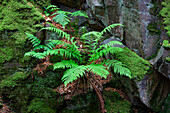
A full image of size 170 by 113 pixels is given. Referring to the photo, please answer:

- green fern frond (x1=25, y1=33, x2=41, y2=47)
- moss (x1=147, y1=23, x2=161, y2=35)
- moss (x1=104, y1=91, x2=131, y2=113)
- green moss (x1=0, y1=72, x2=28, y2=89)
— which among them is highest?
moss (x1=147, y1=23, x2=161, y2=35)

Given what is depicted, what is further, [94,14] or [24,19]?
[94,14]

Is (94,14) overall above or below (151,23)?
above

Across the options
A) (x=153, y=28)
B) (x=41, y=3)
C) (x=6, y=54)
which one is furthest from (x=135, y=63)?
(x=41, y=3)

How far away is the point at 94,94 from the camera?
2971 mm

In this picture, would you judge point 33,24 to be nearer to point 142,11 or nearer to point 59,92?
point 59,92

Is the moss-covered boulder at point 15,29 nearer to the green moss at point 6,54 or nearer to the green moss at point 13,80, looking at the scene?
the green moss at point 6,54

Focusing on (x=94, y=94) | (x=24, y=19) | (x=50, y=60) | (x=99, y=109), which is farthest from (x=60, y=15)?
(x=99, y=109)

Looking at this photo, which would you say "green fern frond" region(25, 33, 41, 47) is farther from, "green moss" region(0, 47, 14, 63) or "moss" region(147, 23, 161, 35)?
"moss" region(147, 23, 161, 35)

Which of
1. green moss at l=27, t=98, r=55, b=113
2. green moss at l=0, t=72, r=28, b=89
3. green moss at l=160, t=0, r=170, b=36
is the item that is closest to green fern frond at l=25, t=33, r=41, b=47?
green moss at l=0, t=72, r=28, b=89

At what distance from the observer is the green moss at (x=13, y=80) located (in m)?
2.91

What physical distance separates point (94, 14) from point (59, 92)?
9.48 feet

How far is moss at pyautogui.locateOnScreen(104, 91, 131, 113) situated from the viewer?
9.43 feet

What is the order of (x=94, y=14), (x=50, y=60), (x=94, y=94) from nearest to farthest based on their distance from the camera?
(x=94, y=94) → (x=50, y=60) → (x=94, y=14)

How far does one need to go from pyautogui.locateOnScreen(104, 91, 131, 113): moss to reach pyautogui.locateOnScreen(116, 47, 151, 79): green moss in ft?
2.50
